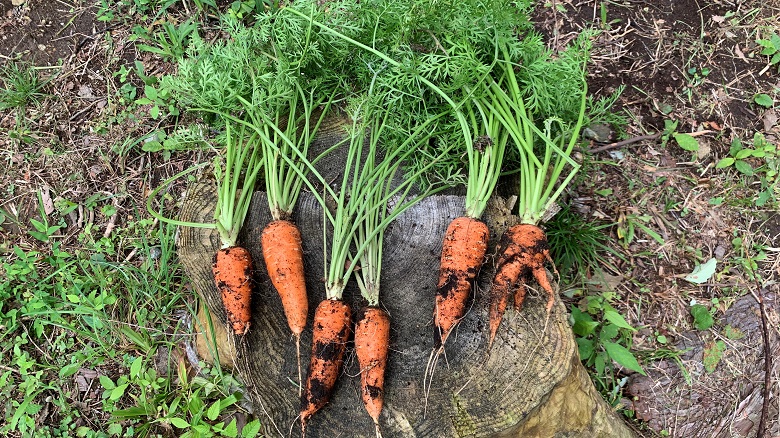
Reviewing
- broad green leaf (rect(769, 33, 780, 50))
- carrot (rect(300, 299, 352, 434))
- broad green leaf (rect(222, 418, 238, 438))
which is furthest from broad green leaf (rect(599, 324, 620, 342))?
broad green leaf (rect(769, 33, 780, 50))

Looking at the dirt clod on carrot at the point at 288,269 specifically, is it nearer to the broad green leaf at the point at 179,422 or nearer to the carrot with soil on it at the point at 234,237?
the carrot with soil on it at the point at 234,237

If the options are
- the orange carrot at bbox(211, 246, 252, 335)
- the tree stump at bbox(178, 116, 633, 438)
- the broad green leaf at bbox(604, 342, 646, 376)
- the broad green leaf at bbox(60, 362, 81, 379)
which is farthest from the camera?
the broad green leaf at bbox(60, 362, 81, 379)

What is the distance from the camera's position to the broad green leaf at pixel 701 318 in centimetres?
291

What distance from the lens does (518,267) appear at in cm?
231

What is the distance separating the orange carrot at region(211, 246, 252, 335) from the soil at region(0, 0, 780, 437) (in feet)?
3.61

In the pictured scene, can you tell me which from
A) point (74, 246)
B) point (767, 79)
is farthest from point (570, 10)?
point (74, 246)

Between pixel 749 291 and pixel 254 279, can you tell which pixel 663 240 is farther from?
pixel 254 279

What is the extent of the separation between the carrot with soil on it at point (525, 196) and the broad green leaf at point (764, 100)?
5.05 feet

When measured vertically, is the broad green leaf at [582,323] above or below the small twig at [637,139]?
Answer: below

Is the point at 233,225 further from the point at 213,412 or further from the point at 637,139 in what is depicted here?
the point at 637,139

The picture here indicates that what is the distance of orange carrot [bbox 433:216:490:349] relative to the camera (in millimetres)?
2242

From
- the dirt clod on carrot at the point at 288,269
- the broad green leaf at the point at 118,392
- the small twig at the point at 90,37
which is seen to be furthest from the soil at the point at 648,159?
the dirt clod on carrot at the point at 288,269

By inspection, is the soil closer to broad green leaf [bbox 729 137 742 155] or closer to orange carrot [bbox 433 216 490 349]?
broad green leaf [bbox 729 137 742 155]

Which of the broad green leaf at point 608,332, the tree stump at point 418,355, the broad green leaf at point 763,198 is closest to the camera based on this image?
the tree stump at point 418,355
